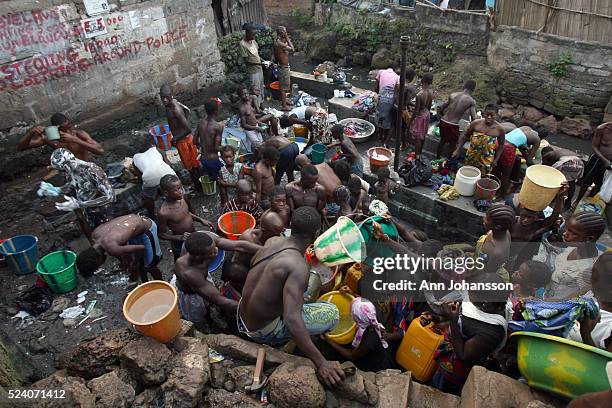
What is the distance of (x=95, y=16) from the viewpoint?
7387 mm

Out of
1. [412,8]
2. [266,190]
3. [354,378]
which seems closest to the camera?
[354,378]

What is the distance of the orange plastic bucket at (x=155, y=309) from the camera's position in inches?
137

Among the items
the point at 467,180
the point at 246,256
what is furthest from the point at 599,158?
the point at 246,256

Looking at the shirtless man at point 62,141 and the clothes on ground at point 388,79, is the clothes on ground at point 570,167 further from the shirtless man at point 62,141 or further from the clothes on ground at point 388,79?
the shirtless man at point 62,141

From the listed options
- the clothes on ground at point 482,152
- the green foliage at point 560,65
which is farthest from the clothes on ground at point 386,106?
the green foliage at point 560,65

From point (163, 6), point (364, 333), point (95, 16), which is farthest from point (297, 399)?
point (163, 6)

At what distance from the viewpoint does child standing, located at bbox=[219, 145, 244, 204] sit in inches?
288

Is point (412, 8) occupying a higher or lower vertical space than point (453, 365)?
higher

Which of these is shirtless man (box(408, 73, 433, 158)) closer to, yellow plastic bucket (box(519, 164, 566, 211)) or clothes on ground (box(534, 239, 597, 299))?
yellow plastic bucket (box(519, 164, 566, 211))

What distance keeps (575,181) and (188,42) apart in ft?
26.8

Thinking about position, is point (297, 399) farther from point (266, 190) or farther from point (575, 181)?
point (575, 181)

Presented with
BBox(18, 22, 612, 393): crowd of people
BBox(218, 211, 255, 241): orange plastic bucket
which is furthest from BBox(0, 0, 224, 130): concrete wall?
BBox(218, 211, 255, 241): orange plastic bucket

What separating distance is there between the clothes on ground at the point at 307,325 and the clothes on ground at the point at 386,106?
18.3 ft

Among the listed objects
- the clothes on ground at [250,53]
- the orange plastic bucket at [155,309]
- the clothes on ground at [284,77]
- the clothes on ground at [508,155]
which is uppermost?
the clothes on ground at [250,53]
